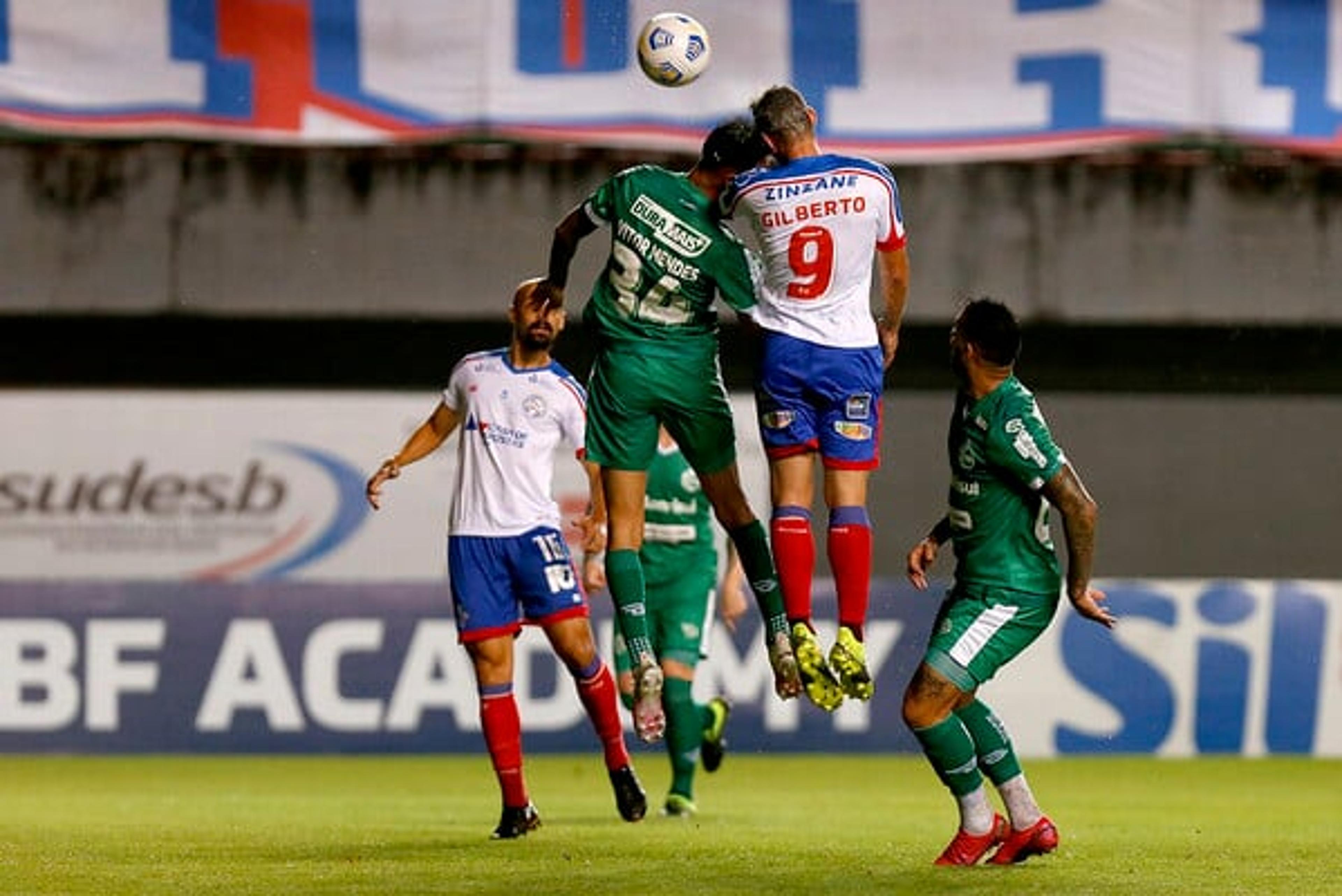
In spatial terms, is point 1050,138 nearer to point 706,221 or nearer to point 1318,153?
point 1318,153

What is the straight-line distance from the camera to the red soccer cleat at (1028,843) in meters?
9.89

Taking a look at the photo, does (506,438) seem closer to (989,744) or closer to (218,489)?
(989,744)

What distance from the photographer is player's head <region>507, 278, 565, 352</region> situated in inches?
444

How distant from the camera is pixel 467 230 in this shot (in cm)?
2148

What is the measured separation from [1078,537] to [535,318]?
2942 mm

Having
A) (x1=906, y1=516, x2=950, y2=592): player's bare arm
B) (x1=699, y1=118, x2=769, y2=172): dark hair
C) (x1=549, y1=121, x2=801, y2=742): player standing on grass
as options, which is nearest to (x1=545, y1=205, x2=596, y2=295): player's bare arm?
(x1=549, y1=121, x2=801, y2=742): player standing on grass

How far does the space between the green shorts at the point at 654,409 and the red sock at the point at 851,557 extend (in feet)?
1.86

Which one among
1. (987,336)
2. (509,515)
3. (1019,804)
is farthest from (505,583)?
(987,336)

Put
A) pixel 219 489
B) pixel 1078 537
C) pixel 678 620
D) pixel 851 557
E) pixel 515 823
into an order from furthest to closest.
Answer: pixel 219 489 < pixel 678 620 < pixel 515 823 < pixel 851 557 < pixel 1078 537

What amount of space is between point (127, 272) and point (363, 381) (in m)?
2.33

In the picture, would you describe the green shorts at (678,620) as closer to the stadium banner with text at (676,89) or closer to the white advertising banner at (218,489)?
the white advertising banner at (218,489)

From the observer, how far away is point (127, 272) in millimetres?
21391

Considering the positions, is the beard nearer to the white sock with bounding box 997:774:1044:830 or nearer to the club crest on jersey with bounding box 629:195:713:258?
the club crest on jersey with bounding box 629:195:713:258

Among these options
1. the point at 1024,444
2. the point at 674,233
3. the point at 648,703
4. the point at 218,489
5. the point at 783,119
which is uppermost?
the point at 783,119
